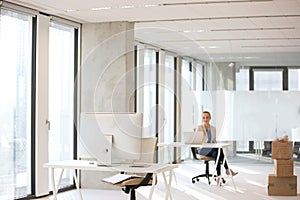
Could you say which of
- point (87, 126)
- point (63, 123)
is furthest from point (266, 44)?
point (87, 126)

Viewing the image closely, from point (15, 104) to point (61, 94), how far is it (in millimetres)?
1289

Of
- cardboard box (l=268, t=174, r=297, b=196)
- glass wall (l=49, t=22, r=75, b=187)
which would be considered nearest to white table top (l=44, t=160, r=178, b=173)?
glass wall (l=49, t=22, r=75, b=187)

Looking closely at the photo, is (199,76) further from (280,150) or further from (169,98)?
(280,150)

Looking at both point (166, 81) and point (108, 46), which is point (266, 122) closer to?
point (166, 81)

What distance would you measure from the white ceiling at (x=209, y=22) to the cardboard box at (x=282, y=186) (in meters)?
2.49

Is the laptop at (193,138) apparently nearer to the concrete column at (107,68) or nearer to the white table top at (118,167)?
the concrete column at (107,68)

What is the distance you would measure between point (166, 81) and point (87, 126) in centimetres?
824

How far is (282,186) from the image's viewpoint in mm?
8789

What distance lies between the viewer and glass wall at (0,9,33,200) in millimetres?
7734

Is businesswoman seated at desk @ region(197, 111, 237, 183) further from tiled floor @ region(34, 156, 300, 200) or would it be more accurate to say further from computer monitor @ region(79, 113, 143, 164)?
computer monitor @ region(79, 113, 143, 164)

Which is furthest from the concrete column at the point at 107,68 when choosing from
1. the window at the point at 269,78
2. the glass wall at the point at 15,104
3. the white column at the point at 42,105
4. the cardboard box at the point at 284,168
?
the window at the point at 269,78

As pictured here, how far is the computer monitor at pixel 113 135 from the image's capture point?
5.70 metres

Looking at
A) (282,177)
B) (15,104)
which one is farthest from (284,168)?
(15,104)

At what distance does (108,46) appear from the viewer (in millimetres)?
9383
